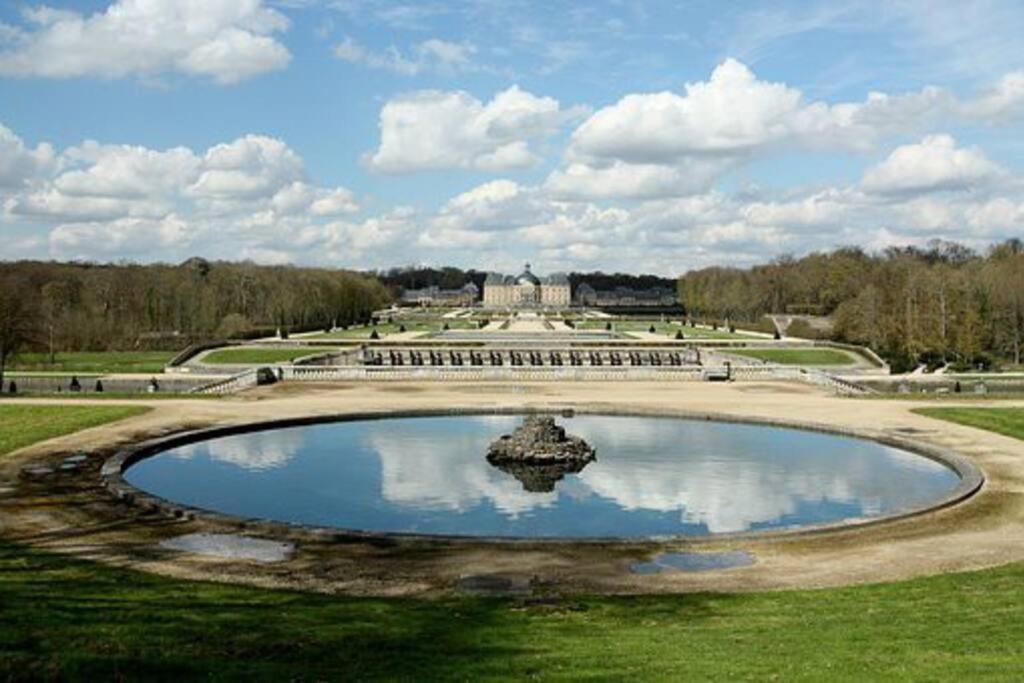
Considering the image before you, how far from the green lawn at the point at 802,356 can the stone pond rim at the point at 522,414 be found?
28.8 m

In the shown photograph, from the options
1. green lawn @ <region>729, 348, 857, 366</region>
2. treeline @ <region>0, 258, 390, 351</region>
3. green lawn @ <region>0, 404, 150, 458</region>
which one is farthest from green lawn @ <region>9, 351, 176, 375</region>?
green lawn @ <region>729, 348, 857, 366</region>

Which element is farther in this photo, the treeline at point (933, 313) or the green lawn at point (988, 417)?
the treeline at point (933, 313)

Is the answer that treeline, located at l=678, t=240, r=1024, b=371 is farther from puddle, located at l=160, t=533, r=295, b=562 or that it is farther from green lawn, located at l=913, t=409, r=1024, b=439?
puddle, located at l=160, t=533, r=295, b=562

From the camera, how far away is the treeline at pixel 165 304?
77125 millimetres

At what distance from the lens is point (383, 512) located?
21844mm

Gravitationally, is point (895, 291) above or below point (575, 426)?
above

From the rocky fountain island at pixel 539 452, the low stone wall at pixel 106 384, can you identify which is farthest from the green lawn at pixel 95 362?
the rocky fountain island at pixel 539 452

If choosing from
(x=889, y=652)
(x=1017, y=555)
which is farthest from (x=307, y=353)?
(x=889, y=652)

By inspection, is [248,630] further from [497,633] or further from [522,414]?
[522,414]

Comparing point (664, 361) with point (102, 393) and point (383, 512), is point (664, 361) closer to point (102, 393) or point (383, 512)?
point (102, 393)

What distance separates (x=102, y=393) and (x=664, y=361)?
35.1 meters

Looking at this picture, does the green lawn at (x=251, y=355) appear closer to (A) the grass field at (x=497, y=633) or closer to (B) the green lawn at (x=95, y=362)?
(B) the green lawn at (x=95, y=362)

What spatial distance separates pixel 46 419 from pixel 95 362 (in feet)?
106

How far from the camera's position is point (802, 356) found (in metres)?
66.7
